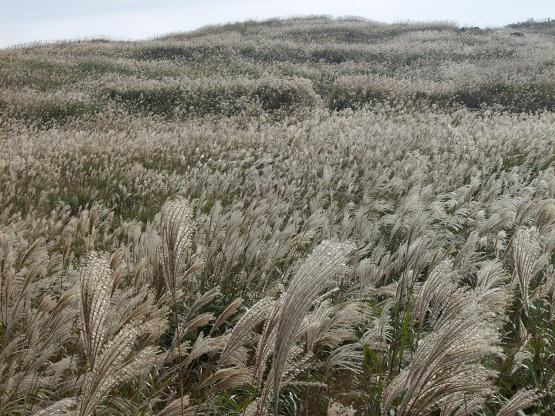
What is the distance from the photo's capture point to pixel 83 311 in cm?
152

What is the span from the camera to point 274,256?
4066 mm

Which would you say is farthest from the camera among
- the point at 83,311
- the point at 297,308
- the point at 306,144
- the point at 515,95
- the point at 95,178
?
the point at 515,95

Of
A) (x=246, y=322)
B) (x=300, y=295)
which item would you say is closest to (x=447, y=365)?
(x=300, y=295)

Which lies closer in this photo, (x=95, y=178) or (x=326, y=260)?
(x=326, y=260)

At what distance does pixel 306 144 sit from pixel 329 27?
136 feet

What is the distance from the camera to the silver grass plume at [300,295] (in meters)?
1.42

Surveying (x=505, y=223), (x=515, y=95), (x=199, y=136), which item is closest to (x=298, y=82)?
(x=515, y=95)

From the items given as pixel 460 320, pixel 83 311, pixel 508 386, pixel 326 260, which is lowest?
pixel 508 386

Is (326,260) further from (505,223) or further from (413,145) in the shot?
(413,145)

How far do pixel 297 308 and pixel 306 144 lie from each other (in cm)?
855

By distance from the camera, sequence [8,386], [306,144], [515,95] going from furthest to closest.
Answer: [515,95], [306,144], [8,386]

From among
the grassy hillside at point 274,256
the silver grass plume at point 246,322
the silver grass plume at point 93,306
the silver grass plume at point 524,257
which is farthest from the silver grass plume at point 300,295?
the silver grass plume at point 524,257

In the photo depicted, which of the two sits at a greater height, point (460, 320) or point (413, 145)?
point (460, 320)

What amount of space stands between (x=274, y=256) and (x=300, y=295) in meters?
2.65
